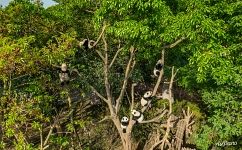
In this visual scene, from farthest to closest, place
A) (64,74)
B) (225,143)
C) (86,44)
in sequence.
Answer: (225,143)
(86,44)
(64,74)

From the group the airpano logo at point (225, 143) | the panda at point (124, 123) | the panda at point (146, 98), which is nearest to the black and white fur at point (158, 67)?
the panda at point (146, 98)

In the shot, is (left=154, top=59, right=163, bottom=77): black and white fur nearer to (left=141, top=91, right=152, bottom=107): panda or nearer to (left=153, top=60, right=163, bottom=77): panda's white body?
(left=153, top=60, right=163, bottom=77): panda's white body

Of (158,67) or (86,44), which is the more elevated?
(86,44)

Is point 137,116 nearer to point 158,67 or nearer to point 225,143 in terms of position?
point 158,67

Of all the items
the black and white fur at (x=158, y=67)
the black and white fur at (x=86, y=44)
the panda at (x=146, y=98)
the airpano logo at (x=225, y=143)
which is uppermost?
the black and white fur at (x=86, y=44)

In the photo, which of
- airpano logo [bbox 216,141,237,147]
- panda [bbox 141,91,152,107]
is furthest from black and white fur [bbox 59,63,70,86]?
airpano logo [bbox 216,141,237,147]

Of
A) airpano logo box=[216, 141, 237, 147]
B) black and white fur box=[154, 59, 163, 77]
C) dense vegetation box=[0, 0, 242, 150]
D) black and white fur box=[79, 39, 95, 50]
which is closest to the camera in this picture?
dense vegetation box=[0, 0, 242, 150]

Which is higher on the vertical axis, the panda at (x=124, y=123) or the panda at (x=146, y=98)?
the panda at (x=146, y=98)

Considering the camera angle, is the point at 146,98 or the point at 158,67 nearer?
the point at 146,98

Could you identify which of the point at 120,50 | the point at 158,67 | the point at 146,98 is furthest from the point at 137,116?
the point at 120,50

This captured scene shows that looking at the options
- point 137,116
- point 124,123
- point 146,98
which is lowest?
point 124,123

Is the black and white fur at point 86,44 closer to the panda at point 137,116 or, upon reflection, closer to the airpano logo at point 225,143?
the panda at point 137,116

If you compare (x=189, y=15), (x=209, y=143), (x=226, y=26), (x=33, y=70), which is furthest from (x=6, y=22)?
(x=209, y=143)

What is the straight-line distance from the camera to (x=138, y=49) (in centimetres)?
1297
